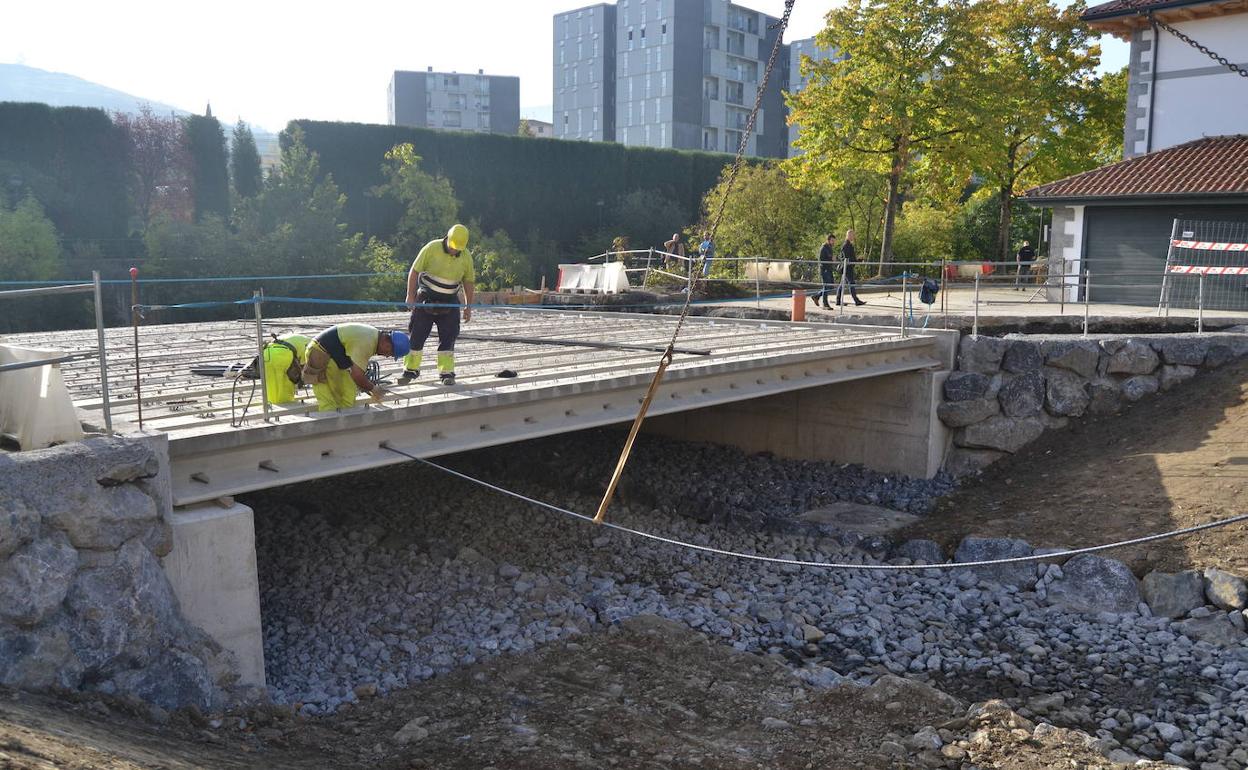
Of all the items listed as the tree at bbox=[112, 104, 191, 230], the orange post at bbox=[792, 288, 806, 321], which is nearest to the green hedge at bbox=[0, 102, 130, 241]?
the tree at bbox=[112, 104, 191, 230]

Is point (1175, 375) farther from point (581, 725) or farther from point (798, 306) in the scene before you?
point (581, 725)

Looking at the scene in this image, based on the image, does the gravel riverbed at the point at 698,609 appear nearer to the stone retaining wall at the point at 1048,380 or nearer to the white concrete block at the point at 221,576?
the white concrete block at the point at 221,576

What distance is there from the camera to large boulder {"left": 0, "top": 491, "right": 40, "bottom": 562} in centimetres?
662

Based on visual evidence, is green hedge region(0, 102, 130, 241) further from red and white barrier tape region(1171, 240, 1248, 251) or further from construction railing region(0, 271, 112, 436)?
red and white barrier tape region(1171, 240, 1248, 251)

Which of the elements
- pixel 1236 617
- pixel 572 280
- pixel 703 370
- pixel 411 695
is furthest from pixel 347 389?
pixel 572 280

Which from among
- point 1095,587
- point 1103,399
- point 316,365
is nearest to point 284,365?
point 316,365

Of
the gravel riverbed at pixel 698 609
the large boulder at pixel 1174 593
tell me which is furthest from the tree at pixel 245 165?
the large boulder at pixel 1174 593

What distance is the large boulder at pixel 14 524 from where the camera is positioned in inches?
261

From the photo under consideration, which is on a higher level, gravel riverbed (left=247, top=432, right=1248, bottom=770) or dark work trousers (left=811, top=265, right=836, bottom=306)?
dark work trousers (left=811, top=265, right=836, bottom=306)

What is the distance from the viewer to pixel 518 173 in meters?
40.1

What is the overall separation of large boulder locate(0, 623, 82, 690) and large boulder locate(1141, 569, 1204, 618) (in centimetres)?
1006

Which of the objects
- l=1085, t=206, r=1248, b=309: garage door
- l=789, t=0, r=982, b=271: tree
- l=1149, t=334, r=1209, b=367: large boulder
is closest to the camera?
l=1149, t=334, r=1209, b=367: large boulder

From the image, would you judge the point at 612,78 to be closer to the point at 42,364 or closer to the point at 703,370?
the point at 703,370

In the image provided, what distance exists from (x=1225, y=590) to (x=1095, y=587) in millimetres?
1236
